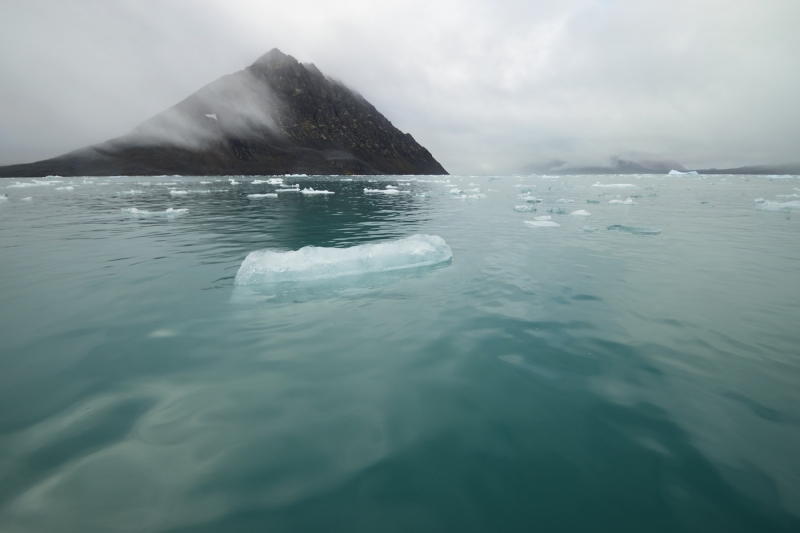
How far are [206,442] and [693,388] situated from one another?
16.7 ft

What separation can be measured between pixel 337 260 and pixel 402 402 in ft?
15.1

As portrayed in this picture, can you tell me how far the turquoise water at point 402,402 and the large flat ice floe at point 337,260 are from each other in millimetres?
317

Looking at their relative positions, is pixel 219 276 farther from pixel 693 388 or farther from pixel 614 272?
pixel 614 272

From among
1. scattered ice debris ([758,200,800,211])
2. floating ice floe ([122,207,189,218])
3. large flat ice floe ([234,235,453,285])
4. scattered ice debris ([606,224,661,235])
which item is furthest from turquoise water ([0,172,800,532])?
scattered ice debris ([758,200,800,211])

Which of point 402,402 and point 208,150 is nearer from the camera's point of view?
point 402,402

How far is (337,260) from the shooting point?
7.72 meters

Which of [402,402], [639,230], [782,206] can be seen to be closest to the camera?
[402,402]

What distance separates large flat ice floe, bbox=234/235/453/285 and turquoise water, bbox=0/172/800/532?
0.32m

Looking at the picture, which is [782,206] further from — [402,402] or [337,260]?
[402,402]

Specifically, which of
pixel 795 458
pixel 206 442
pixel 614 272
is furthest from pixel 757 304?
pixel 206 442

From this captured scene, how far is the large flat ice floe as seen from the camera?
23.5 ft

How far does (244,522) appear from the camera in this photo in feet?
7.87

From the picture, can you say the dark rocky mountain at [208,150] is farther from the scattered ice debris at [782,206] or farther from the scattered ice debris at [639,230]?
the scattered ice debris at [782,206]

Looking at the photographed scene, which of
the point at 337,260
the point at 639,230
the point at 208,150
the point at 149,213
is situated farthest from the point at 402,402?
the point at 208,150
